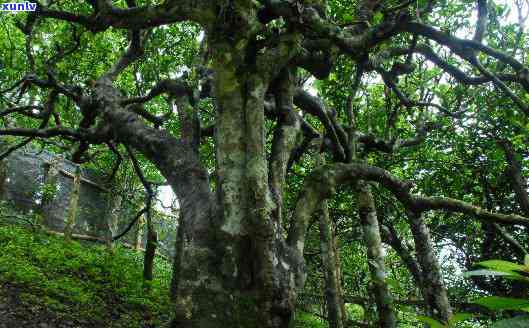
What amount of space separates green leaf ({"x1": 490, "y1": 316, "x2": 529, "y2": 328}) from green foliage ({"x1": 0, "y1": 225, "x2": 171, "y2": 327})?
21.7 feet

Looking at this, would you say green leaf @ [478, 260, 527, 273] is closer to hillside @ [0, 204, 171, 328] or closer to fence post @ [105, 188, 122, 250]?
hillside @ [0, 204, 171, 328]

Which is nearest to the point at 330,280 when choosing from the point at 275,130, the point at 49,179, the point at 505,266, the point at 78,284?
the point at 275,130

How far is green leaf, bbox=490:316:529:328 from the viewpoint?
89 centimetres

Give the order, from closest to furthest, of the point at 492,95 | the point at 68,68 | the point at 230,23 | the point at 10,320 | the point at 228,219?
the point at 228,219 → the point at 230,23 → the point at 10,320 → the point at 492,95 → the point at 68,68

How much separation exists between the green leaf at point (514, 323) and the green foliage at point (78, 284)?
21.7 feet

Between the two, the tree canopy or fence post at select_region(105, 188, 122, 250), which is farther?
fence post at select_region(105, 188, 122, 250)

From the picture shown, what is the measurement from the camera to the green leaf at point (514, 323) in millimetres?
893

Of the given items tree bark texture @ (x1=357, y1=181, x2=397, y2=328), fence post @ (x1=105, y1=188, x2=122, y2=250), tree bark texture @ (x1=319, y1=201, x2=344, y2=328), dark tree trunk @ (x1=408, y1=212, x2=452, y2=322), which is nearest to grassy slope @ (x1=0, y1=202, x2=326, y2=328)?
tree bark texture @ (x1=319, y1=201, x2=344, y2=328)

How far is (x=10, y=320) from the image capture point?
18.5 ft

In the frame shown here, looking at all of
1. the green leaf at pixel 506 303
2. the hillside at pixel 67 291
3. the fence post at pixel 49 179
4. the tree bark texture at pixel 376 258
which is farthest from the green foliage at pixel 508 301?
the fence post at pixel 49 179

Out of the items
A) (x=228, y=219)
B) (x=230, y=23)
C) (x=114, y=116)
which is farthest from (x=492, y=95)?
(x=114, y=116)

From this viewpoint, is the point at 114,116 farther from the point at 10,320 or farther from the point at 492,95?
the point at 492,95

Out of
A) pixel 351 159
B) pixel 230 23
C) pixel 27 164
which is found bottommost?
pixel 351 159

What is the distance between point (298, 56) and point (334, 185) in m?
1.68
